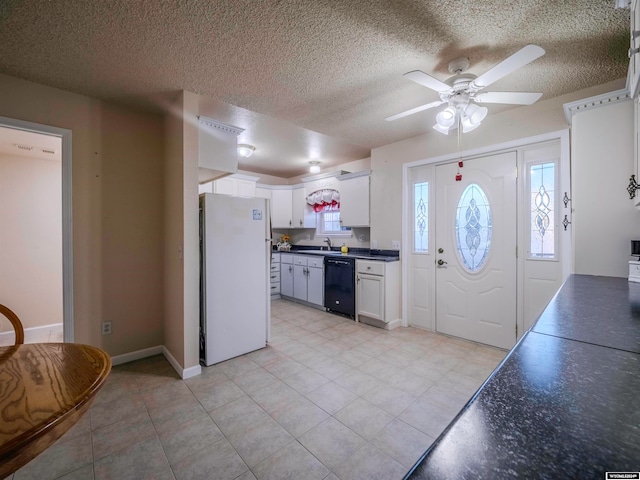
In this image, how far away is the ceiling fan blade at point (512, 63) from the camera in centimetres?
144

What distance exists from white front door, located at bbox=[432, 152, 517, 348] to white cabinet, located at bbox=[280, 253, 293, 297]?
2514mm

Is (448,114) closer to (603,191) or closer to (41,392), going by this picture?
(603,191)

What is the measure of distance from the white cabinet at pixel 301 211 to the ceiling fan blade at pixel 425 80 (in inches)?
148

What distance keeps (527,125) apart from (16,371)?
12.6 ft

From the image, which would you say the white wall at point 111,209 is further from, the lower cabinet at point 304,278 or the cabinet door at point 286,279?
the cabinet door at point 286,279

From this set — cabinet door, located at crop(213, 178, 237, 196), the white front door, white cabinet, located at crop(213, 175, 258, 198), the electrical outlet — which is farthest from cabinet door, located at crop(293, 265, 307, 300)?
the electrical outlet

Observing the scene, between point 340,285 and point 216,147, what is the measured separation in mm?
2467

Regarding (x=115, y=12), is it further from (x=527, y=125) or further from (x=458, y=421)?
(x=527, y=125)

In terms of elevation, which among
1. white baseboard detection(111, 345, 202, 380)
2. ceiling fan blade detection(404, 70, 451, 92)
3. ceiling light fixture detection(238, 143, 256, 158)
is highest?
ceiling light fixture detection(238, 143, 256, 158)

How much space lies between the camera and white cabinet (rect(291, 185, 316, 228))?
5492 millimetres

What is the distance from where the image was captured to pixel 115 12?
1572mm

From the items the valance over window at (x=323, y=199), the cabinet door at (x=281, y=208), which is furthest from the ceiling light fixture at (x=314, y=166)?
the cabinet door at (x=281, y=208)

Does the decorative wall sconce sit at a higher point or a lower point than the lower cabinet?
higher

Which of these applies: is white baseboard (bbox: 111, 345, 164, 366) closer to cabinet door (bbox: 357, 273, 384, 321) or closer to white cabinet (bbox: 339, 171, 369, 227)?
cabinet door (bbox: 357, 273, 384, 321)
